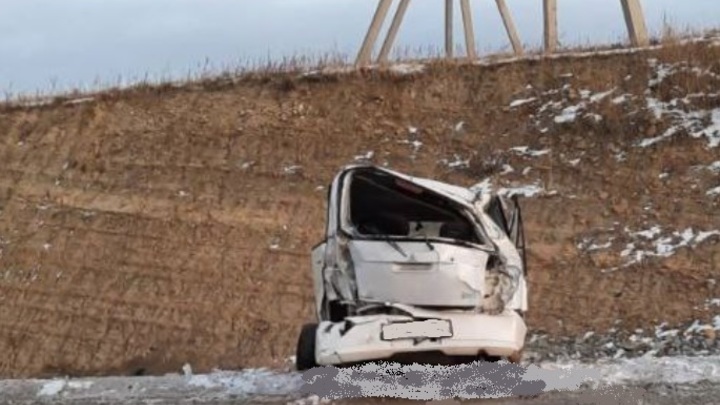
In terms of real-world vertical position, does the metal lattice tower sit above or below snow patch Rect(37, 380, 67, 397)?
Answer: above

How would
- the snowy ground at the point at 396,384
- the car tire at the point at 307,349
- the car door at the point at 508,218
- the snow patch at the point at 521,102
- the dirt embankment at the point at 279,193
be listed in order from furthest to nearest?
1. the snow patch at the point at 521,102
2. the dirt embankment at the point at 279,193
3. the car door at the point at 508,218
4. the car tire at the point at 307,349
5. the snowy ground at the point at 396,384

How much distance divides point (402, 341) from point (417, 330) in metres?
0.14

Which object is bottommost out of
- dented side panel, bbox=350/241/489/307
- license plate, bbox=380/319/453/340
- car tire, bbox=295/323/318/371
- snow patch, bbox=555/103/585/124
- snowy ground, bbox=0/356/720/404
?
snowy ground, bbox=0/356/720/404

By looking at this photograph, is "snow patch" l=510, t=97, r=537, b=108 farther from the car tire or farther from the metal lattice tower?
the car tire

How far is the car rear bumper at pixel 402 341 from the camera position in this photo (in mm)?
8516

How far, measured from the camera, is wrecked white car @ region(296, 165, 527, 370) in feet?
28.1

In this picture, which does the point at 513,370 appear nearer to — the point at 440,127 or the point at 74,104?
the point at 440,127

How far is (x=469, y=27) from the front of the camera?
24.0 meters

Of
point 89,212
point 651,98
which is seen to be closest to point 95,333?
point 89,212

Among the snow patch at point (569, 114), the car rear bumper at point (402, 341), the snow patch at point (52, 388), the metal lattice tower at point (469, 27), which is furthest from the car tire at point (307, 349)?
the metal lattice tower at point (469, 27)

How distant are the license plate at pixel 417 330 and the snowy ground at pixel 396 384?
25 cm

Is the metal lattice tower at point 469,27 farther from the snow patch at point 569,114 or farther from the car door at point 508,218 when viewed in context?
the car door at point 508,218

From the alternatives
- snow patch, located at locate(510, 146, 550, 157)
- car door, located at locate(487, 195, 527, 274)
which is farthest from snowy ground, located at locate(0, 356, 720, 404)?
snow patch, located at locate(510, 146, 550, 157)

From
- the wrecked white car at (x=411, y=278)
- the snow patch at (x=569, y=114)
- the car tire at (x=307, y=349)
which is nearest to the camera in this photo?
the wrecked white car at (x=411, y=278)
